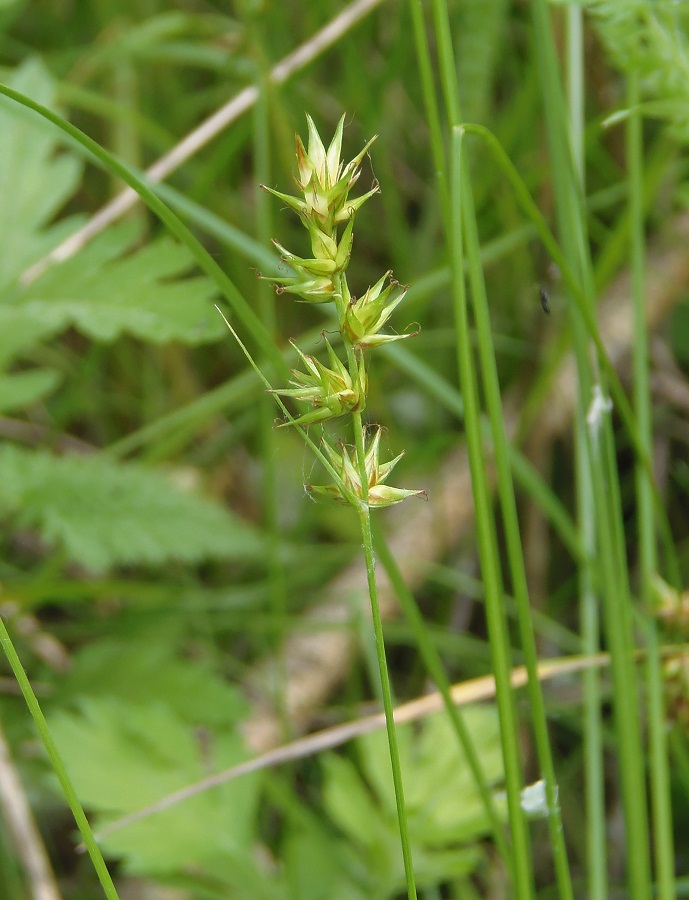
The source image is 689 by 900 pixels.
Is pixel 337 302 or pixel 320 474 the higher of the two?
pixel 337 302

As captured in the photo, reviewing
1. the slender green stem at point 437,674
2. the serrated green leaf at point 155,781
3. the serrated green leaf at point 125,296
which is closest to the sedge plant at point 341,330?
the slender green stem at point 437,674

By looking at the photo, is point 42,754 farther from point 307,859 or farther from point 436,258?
point 436,258

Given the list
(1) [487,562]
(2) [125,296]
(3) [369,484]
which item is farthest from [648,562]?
(2) [125,296]

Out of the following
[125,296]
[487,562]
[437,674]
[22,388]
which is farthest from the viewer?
[22,388]

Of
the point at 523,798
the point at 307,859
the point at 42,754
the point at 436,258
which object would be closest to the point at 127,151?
the point at 436,258

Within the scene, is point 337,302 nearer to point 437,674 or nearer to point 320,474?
point 437,674
